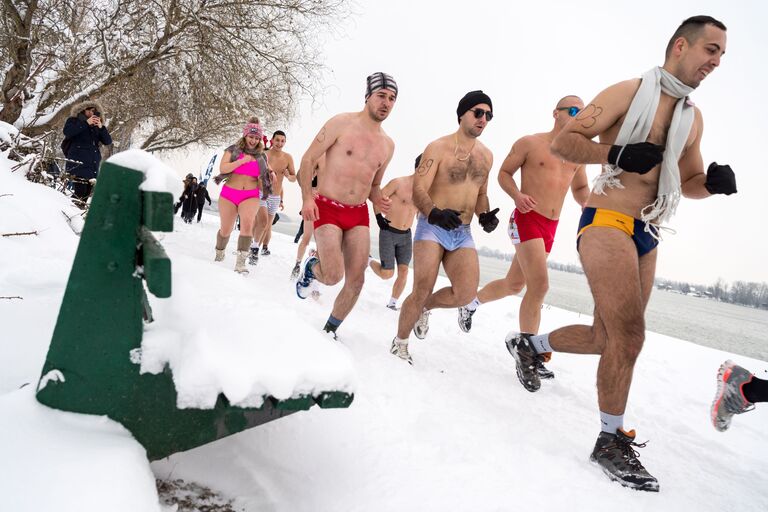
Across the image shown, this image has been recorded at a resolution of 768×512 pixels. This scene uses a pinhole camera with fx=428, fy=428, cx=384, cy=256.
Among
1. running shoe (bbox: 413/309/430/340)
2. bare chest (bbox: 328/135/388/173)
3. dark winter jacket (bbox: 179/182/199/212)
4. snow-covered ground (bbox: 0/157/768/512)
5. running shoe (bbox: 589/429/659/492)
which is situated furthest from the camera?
dark winter jacket (bbox: 179/182/199/212)

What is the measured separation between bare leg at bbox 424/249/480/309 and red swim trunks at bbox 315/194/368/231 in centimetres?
90

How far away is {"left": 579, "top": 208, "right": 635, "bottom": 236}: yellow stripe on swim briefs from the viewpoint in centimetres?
257

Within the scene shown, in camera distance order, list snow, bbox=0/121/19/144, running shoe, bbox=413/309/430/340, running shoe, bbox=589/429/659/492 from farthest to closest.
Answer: snow, bbox=0/121/19/144, running shoe, bbox=413/309/430/340, running shoe, bbox=589/429/659/492

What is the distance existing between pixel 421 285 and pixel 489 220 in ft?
3.20

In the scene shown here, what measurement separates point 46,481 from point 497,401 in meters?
2.79

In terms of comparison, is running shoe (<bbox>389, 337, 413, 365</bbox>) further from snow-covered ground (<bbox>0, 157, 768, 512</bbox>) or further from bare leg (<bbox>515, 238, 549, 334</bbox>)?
bare leg (<bbox>515, 238, 549, 334</bbox>)

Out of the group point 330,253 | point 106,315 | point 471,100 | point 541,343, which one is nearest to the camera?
point 106,315

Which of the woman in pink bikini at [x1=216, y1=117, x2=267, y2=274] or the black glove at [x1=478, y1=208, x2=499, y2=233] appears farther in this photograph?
the woman in pink bikini at [x1=216, y1=117, x2=267, y2=274]

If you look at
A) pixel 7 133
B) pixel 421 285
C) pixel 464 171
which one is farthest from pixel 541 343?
pixel 7 133

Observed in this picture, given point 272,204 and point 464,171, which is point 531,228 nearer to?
point 464,171

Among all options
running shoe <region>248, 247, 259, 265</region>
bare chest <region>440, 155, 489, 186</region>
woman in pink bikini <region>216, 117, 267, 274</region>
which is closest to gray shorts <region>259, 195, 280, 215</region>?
running shoe <region>248, 247, 259, 265</region>

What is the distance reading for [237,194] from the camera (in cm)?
649

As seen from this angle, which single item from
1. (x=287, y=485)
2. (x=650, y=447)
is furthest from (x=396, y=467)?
(x=650, y=447)

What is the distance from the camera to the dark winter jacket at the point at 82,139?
21.7 ft
